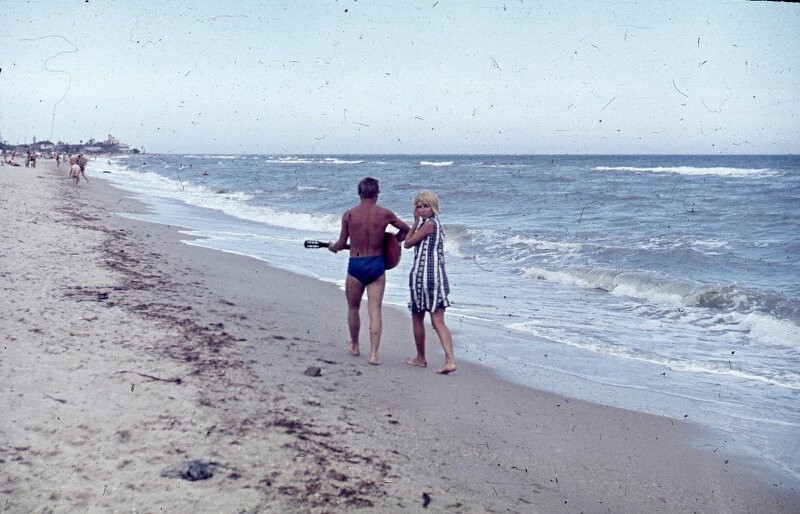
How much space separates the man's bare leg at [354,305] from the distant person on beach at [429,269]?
0.48 m

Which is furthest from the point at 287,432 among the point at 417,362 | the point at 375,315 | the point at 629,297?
the point at 629,297

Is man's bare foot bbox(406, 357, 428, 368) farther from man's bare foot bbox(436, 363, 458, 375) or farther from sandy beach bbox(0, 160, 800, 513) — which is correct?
man's bare foot bbox(436, 363, 458, 375)

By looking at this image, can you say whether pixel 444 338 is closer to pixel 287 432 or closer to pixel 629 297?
pixel 287 432

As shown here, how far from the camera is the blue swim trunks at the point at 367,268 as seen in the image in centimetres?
542

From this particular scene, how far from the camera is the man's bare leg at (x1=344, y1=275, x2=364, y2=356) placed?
552 centimetres

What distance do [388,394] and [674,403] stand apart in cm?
220

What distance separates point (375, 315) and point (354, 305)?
0.72 ft

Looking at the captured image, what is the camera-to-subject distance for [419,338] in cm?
547

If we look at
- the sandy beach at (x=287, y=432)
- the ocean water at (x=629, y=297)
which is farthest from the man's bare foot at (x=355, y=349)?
the ocean water at (x=629, y=297)

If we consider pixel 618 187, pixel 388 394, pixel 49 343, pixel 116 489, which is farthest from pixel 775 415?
pixel 618 187

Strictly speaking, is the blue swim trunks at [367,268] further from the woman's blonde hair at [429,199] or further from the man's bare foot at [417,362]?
the man's bare foot at [417,362]

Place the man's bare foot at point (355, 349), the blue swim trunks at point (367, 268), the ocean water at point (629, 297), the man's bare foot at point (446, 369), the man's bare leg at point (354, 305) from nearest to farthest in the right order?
the ocean water at point (629, 297)
the man's bare foot at point (446, 369)
the blue swim trunks at point (367, 268)
the man's bare leg at point (354, 305)
the man's bare foot at point (355, 349)

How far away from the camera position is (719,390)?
5.34 m

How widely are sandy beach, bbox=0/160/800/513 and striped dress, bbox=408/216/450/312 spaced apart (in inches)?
23.4
